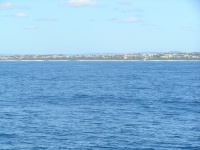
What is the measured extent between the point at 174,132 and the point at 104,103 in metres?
17.3

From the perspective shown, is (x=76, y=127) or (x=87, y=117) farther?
(x=87, y=117)

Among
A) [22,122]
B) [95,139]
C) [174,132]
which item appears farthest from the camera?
[22,122]

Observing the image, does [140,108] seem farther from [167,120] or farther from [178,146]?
[178,146]

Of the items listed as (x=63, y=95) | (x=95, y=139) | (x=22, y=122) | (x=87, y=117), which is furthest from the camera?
(x=63, y=95)

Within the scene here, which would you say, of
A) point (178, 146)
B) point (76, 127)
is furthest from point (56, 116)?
point (178, 146)

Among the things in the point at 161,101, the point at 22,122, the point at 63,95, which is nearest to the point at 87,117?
the point at 22,122

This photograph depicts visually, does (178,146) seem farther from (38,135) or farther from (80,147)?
(38,135)

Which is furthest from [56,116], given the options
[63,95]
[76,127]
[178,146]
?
[63,95]

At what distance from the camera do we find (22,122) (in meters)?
35.1

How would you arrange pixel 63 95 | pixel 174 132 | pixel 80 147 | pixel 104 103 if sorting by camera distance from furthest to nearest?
pixel 63 95
pixel 104 103
pixel 174 132
pixel 80 147

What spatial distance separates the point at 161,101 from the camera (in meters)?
50.0

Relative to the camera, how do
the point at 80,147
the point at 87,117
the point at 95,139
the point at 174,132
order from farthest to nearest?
the point at 87,117, the point at 174,132, the point at 95,139, the point at 80,147

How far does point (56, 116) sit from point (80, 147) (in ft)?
37.0

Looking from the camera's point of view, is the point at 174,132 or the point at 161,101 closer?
the point at 174,132
